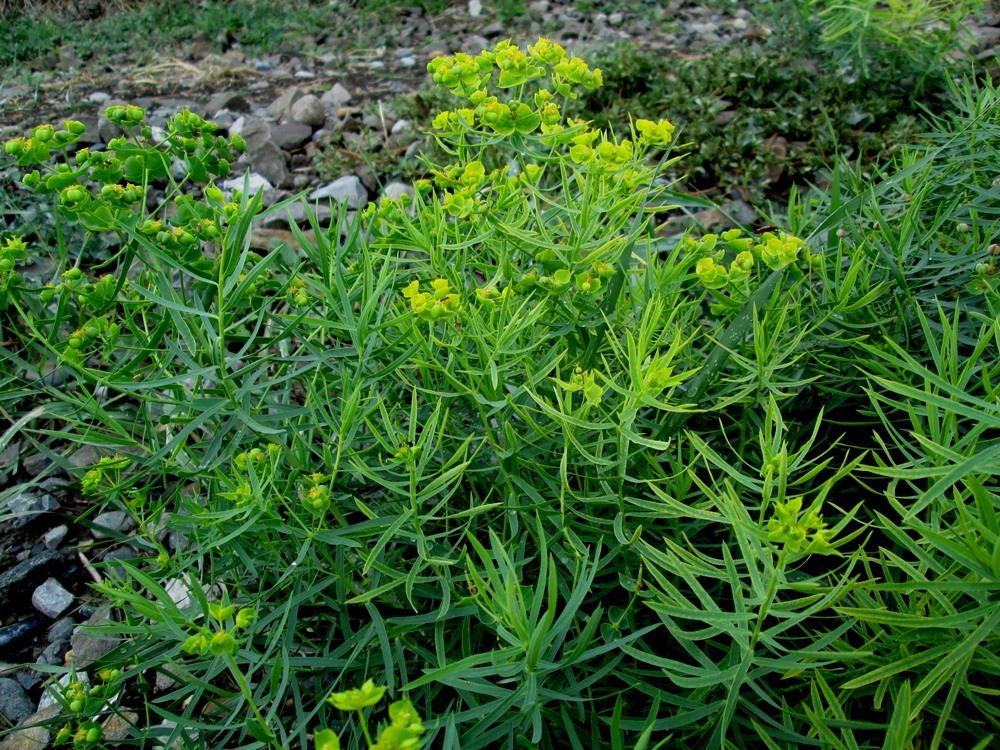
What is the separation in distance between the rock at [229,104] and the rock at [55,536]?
213 centimetres

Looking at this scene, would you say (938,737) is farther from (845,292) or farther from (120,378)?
(120,378)

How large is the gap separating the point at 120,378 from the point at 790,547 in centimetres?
89

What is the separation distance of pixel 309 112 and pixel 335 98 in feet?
0.91

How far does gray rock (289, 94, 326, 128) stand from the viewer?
305cm

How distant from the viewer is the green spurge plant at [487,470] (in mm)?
951

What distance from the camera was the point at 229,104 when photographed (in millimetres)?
3314

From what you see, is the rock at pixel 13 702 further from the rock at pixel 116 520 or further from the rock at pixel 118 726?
the rock at pixel 116 520

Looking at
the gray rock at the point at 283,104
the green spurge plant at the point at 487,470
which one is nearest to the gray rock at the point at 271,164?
the gray rock at the point at 283,104

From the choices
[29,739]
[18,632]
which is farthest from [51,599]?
[29,739]

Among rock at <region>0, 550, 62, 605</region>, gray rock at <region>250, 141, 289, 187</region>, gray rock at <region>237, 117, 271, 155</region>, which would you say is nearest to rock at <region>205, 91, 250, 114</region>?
gray rock at <region>237, 117, 271, 155</region>

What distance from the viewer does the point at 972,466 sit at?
0.79 metres

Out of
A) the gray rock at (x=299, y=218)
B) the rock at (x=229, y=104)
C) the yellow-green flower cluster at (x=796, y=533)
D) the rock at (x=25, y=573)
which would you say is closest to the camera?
the yellow-green flower cluster at (x=796, y=533)

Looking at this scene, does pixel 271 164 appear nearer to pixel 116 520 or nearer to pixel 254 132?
pixel 254 132

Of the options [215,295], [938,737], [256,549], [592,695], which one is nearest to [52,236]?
[215,295]
